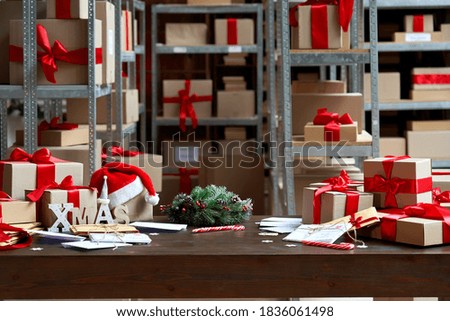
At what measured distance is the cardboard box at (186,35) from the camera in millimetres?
6797

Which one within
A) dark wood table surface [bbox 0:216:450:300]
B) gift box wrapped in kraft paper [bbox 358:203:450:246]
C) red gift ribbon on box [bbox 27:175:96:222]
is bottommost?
dark wood table surface [bbox 0:216:450:300]

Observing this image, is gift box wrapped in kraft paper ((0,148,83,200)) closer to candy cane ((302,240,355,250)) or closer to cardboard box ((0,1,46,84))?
candy cane ((302,240,355,250))

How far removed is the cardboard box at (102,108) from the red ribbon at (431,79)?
1990 mm

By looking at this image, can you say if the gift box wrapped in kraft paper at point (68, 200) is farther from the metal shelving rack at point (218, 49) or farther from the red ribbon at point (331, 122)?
the metal shelving rack at point (218, 49)

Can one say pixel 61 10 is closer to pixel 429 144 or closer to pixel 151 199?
pixel 151 199

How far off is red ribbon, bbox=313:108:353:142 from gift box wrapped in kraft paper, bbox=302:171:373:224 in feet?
5.18

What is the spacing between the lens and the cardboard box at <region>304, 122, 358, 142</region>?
4.08 metres

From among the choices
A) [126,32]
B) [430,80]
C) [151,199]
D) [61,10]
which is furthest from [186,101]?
[151,199]

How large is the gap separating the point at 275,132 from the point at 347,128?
1.47 metres

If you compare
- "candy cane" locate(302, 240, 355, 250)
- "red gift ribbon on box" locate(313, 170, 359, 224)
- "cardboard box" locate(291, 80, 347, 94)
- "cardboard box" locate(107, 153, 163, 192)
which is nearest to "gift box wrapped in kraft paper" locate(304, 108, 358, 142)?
"cardboard box" locate(291, 80, 347, 94)

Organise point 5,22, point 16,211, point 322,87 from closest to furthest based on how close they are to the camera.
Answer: point 16,211, point 5,22, point 322,87

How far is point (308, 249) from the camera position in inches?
85.0

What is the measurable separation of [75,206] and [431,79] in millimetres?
4222

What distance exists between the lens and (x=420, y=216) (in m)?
2.27
